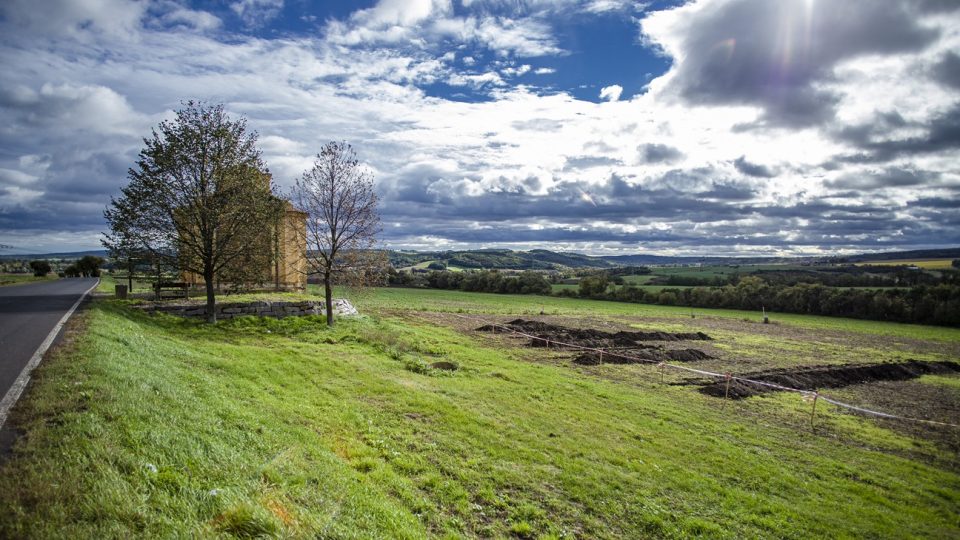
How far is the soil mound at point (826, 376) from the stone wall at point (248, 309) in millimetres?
20294

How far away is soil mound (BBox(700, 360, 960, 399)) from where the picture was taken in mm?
20188

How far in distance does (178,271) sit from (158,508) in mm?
21816

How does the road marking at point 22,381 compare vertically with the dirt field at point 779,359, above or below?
above

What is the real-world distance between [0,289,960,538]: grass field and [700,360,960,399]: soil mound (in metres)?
1.41

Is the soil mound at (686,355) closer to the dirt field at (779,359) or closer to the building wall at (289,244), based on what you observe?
the dirt field at (779,359)

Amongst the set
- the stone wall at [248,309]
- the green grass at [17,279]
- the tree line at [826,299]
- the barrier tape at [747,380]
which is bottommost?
the tree line at [826,299]

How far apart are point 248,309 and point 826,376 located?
1177 inches

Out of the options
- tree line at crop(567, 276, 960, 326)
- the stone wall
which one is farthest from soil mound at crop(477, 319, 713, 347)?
tree line at crop(567, 276, 960, 326)

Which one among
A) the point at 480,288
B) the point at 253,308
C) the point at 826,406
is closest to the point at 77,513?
the point at 253,308

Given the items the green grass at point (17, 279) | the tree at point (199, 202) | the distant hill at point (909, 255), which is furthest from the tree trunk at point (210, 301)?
the distant hill at point (909, 255)

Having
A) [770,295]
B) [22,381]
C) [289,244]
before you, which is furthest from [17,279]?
[770,295]

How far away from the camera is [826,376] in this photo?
78.3 feet

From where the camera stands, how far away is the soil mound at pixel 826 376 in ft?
66.2

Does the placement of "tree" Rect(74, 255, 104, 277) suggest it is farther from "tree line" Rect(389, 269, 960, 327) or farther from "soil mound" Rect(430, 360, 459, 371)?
"soil mound" Rect(430, 360, 459, 371)
